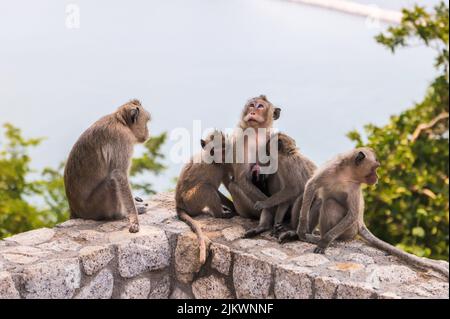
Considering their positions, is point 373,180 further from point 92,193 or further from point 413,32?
point 413,32

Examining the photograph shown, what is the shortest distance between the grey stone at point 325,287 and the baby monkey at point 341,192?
0.47 metres

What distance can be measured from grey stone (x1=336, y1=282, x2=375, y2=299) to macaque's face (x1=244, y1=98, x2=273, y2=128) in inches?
64.3

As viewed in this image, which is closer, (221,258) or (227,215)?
(221,258)

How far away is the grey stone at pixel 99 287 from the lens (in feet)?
15.0

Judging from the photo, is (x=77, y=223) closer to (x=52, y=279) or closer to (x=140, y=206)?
(x=140, y=206)

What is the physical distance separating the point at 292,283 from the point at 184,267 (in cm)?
98

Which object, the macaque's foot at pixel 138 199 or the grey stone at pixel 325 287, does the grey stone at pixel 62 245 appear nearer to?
the macaque's foot at pixel 138 199

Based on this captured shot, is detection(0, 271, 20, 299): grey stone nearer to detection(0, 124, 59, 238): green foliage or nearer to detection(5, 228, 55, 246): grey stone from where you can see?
detection(5, 228, 55, 246): grey stone

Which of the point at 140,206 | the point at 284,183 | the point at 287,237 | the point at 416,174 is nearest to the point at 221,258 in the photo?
the point at 287,237

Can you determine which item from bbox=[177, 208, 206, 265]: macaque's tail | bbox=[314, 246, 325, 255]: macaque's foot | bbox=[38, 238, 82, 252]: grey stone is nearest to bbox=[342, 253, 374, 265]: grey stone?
bbox=[314, 246, 325, 255]: macaque's foot

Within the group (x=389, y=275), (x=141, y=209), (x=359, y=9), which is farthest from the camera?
(x=359, y=9)

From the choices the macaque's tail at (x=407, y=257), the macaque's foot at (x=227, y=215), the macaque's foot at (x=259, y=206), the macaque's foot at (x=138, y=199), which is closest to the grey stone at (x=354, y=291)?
the macaque's tail at (x=407, y=257)

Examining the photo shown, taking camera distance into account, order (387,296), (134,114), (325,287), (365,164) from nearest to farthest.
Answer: (387,296)
(325,287)
(365,164)
(134,114)

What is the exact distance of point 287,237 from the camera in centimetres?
493
